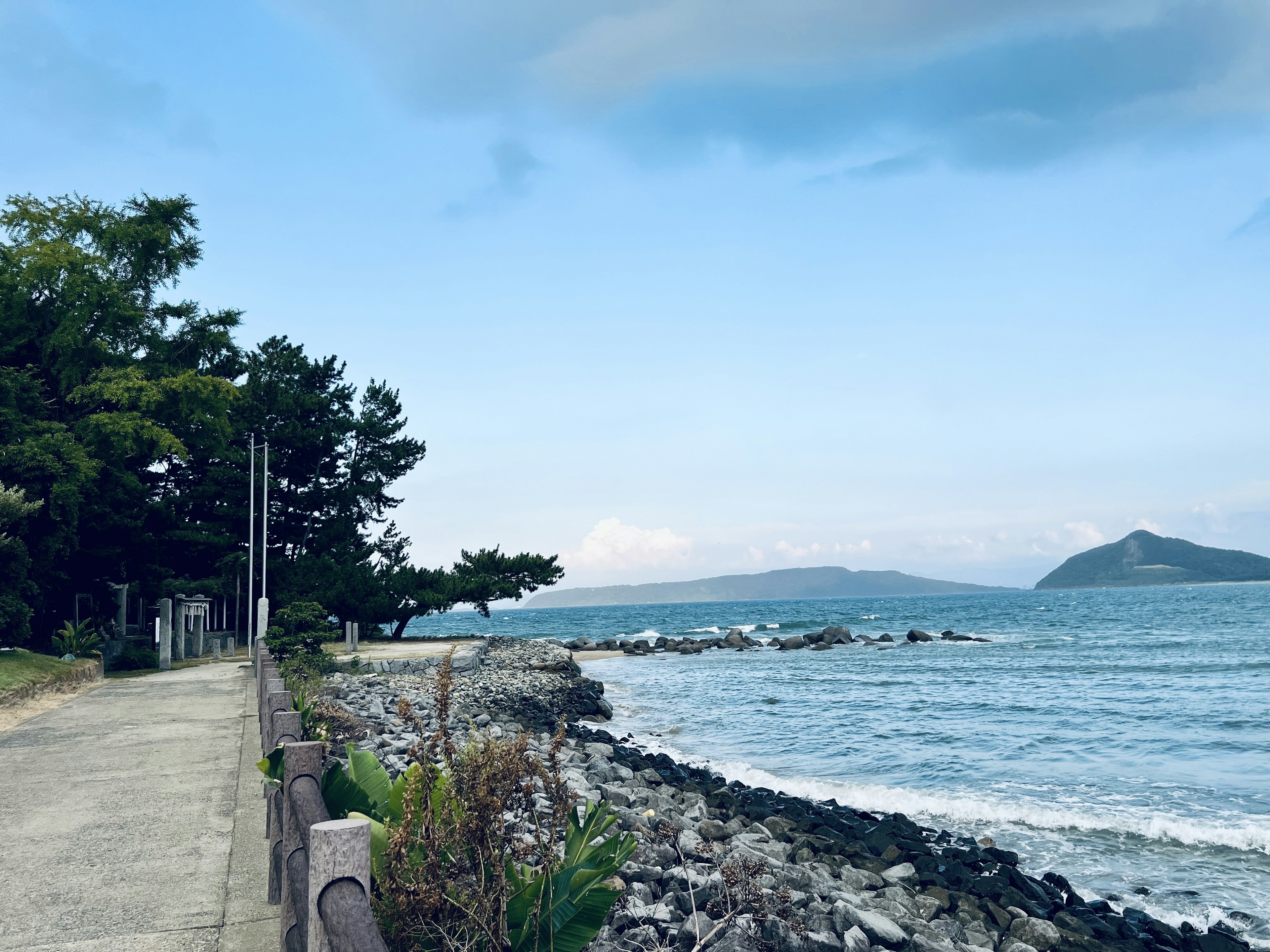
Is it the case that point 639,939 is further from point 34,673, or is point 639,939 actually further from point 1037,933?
point 34,673

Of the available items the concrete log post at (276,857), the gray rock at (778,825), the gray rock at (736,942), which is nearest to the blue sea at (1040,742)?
the gray rock at (778,825)

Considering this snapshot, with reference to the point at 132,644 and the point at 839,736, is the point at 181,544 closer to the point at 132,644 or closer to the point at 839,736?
the point at 132,644

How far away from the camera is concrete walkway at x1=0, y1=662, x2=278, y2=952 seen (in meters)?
5.02

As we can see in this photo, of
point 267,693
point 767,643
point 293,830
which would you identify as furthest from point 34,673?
point 767,643

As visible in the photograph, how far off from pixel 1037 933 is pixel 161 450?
87.5 feet

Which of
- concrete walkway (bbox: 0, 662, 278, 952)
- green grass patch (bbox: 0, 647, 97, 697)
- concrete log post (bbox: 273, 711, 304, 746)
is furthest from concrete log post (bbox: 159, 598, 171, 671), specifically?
concrete log post (bbox: 273, 711, 304, 746)

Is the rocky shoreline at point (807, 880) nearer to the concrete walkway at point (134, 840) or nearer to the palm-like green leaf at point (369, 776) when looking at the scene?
the palm-like green leaf at point (369, 776)

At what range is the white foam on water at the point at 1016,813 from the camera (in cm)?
1103

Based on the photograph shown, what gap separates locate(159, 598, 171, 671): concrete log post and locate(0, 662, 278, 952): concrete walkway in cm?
1124

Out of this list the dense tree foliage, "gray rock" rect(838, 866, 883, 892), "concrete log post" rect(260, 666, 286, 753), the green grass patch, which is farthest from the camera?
the dense tree foliage

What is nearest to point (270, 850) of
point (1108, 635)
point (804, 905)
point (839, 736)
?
point (804, 905)

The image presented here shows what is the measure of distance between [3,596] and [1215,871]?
22135 millimetres

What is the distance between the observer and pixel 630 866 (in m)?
7.17

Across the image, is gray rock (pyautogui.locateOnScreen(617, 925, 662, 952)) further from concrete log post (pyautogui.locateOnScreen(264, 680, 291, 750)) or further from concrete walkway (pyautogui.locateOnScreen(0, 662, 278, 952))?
concrete log post (pyautogui.locateOnScreen(264, 680, 291, 750))
